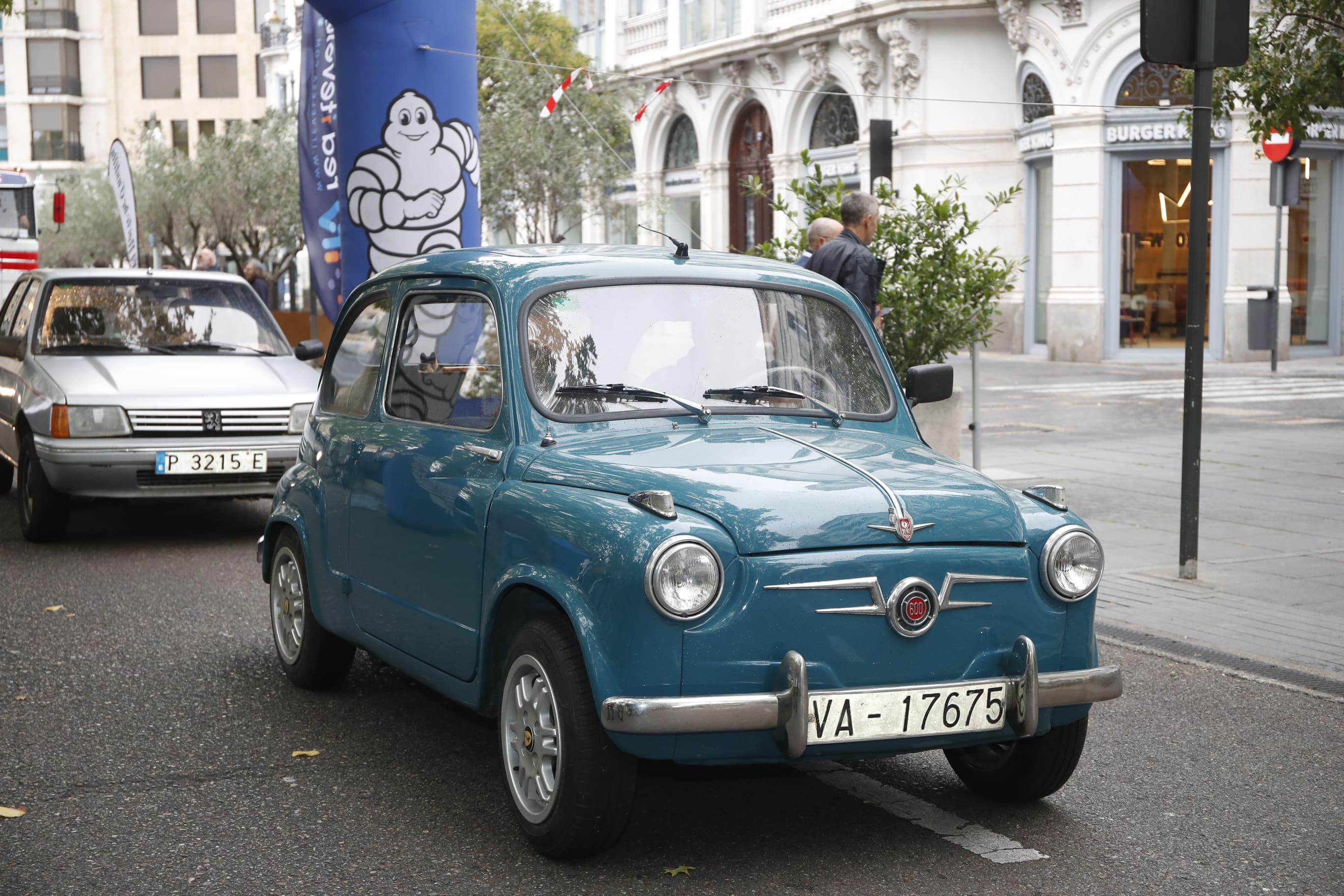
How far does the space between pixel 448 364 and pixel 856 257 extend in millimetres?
4614

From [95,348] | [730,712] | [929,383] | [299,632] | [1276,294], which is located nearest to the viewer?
[730,712]

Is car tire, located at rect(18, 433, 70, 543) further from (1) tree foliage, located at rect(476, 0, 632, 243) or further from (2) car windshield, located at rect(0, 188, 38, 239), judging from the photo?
(2) car windshield, located at rect(0, 188, 38, 239)

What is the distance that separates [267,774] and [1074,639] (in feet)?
8.30

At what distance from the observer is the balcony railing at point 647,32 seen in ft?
129

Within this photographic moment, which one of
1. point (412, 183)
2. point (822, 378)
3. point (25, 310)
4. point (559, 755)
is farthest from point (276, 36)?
point (559, 755)

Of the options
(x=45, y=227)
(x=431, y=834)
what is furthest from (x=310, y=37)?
(x=45, y=227)

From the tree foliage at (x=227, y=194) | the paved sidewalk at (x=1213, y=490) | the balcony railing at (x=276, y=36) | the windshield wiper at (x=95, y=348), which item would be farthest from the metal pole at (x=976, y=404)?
the balcony railing at (x=276, y=36)

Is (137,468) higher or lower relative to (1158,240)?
lower

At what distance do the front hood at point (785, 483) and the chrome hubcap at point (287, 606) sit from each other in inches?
79.0

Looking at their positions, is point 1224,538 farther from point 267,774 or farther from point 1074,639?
point 267,774

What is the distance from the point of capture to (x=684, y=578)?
3.97 meters

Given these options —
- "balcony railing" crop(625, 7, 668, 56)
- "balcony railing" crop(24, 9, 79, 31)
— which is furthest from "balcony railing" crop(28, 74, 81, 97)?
"balcony railing" crop(625, 7, 668, 56)

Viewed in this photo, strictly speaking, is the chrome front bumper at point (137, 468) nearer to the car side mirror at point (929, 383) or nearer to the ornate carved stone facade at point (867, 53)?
the car side mirror at point (929, 383)

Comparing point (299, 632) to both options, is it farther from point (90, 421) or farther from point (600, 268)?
point (90, 421)
